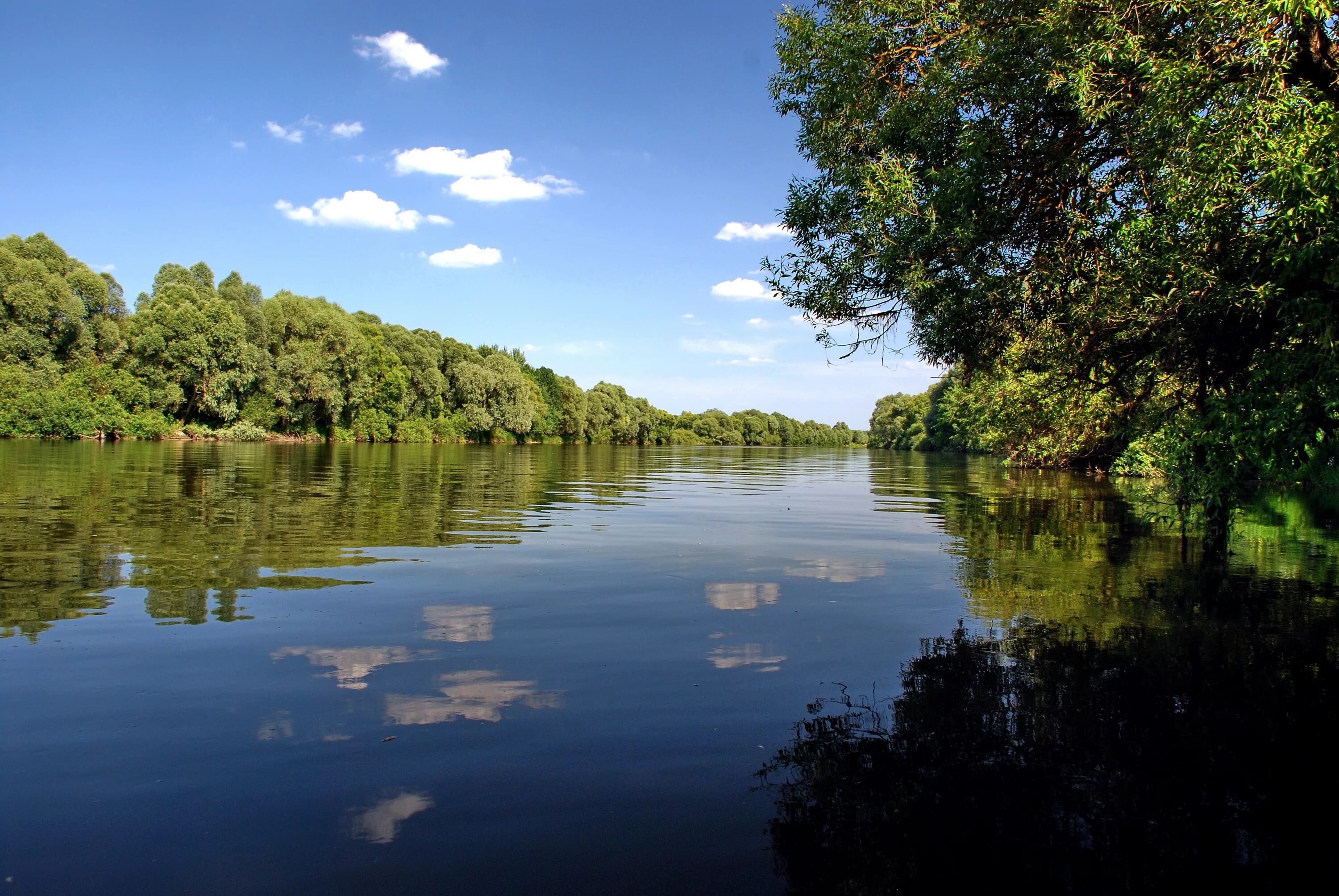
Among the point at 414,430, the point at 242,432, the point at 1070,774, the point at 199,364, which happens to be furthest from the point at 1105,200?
the point at 414,430

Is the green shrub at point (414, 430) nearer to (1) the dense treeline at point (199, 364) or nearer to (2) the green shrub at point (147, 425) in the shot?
(1) the dense treeline at point (199, 364)

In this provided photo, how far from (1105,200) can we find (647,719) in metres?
Result: 10.7

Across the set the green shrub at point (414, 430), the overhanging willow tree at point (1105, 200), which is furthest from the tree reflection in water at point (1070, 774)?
the green shrub at point (414, 430)

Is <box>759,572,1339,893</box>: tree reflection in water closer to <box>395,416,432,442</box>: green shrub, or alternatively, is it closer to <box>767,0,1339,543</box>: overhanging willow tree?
<box>767,0,1339,543</box>: overhanging willow tree

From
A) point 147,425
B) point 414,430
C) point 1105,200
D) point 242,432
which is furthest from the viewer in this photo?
point 414,430

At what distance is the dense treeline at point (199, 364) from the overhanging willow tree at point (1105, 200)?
82.3 m

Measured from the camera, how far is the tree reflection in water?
190 inches

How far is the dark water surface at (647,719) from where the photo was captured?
476 cm

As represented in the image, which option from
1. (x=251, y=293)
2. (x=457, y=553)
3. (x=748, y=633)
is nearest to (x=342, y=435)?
(x=251, y=293)

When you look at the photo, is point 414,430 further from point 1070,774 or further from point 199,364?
point 1070,774

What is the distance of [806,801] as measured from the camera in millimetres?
5551

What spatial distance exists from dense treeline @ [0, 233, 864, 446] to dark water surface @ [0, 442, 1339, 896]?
242ft

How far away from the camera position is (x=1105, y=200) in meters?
12.1

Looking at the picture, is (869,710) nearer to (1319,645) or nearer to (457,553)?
(1319,645)
